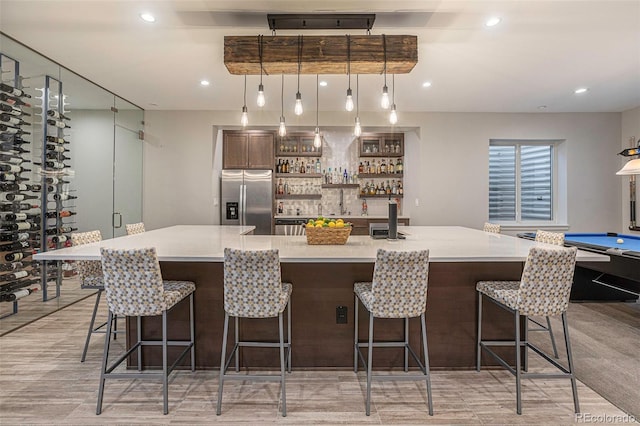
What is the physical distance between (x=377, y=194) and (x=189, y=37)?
159 inches

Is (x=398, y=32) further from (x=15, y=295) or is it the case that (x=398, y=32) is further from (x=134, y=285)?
(x=15, y=295)

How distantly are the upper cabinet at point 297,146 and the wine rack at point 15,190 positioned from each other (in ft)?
11.5

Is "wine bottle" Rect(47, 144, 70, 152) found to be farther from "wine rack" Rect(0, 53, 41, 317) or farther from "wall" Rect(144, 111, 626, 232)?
"wall" Rect(144, 111, 626, 232)

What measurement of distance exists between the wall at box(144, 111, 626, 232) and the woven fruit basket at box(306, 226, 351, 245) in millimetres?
3406

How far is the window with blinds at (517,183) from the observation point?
6.32 m

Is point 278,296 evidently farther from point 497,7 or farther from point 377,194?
point 377,194

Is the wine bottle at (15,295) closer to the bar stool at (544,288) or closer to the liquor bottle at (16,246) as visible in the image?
the liquor bottle at (16,246)

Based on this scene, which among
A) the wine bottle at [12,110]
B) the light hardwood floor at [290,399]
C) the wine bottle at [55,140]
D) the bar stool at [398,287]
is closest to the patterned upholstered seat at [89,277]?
the light hardwood floor at [290,399]

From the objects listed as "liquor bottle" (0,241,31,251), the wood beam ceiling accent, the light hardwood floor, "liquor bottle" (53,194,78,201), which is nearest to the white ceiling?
the wood beam ceiling accent

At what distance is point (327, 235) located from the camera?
2859 mm

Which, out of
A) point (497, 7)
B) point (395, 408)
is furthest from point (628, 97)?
point (395, 408)

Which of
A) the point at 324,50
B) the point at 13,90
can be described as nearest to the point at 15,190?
the point at 13,90

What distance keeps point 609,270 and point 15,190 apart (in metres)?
6.12

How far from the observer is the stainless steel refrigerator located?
591 cm
